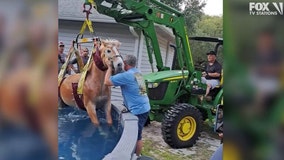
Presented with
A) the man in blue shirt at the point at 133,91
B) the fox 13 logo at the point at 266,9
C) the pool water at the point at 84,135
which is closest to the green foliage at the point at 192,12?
the pool water at the point at 84,135

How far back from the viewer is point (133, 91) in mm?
4402

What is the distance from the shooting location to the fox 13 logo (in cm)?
59

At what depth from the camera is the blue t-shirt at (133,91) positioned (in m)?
4.39

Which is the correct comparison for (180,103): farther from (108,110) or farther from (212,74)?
(108,110)

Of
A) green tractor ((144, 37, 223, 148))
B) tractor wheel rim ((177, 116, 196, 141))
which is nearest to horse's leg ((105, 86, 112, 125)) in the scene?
green tractor ((144, 37, 223, 148))

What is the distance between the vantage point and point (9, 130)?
2.13 feet

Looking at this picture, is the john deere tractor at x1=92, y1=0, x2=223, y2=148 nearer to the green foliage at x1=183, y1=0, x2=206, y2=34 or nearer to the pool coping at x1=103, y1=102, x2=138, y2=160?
the pool coping at x1=103, y1=102, x2=138, y2=160

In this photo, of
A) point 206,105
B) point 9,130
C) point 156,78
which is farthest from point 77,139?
point 9,130

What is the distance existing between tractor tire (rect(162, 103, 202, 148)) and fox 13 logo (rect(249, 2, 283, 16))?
15.0ft

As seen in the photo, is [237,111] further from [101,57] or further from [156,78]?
[156,78]

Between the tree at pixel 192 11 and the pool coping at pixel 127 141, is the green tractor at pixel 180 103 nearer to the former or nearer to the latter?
the pool coping at pixel 127 141

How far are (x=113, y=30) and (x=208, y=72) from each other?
3.99m

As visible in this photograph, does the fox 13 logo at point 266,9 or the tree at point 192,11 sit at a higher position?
the tree at point 192,11

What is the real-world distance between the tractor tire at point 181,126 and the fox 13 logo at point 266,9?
15.0 ft
